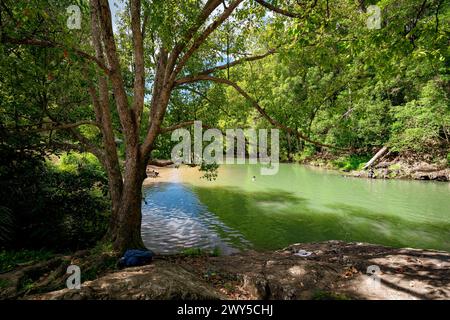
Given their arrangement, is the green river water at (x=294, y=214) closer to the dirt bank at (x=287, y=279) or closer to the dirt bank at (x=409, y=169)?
the dirt bank at (x=409, y=169)

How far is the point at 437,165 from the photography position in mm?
27578

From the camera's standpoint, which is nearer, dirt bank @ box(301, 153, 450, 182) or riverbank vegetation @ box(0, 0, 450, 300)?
riverbank vegetation @ box(0, 0, 450, 300)

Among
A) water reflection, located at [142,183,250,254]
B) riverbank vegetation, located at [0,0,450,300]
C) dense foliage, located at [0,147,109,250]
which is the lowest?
water reflection, located at [142,183,250,254]

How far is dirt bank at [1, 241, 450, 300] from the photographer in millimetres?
4953

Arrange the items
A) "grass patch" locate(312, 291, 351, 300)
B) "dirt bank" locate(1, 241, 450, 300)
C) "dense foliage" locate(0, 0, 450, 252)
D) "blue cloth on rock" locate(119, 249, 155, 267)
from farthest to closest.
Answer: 1. "blue cloth on rock" locate(119, 249, 155, 267)
2. "dense foliage" locate(0, 0, 450, 252)
3. "grass patch" locate(312, 291, 351, 300)
4. "dirt bank" locate(1, 241, 450, 300)

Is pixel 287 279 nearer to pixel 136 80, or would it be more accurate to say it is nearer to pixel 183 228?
pixel 136 80

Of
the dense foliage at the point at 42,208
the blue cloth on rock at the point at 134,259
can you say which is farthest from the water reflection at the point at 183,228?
the blue cloth on rock at the point at 134,259

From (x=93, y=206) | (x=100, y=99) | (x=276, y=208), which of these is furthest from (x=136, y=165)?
(x=276, y=208)

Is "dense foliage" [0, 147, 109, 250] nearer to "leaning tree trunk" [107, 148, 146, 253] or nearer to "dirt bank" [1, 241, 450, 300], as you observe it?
"leaning tree trunk" [107, 148, 146, 253]

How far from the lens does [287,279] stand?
259 inches

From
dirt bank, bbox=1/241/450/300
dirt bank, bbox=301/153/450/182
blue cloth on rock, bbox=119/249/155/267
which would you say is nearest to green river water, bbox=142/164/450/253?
dirt bank, bbox=301/153/450/182

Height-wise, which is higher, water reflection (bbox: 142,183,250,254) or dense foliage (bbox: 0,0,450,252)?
dense foliage (bbox: 0,0,450,252)

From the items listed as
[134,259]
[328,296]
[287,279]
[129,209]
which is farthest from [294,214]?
[134,259]

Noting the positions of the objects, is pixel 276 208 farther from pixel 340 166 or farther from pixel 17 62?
pixel 340 166
